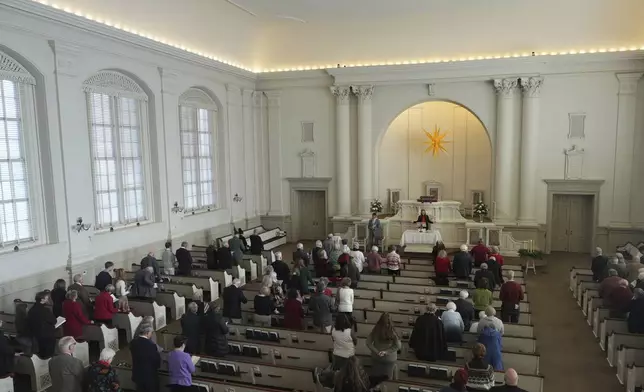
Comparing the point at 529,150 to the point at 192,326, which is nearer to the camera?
the point at 192,326

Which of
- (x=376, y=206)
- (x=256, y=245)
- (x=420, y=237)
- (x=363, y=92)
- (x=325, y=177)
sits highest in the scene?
(x=363, y=92)

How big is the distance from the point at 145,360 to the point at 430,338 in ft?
14.5

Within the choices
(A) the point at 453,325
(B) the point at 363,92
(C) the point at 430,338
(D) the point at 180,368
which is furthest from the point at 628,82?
(D) the point at 180,368

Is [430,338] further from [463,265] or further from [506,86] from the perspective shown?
[506,86]

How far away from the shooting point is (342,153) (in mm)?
20625

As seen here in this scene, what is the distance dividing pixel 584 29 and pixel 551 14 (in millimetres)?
1519

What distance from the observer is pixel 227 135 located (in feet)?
63.8

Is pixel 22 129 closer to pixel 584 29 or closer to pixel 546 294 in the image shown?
pixel 546 294

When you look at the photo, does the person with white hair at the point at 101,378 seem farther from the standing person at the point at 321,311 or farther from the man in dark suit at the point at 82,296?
the man in dark suit at the point at 82,296

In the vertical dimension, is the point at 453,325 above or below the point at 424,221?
below

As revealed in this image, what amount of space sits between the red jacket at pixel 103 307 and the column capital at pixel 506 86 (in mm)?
15545

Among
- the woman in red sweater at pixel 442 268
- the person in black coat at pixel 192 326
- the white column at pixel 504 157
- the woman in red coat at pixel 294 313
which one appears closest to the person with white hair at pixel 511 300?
the woman in red sweater at pixel 442 268

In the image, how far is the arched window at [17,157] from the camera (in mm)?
11102

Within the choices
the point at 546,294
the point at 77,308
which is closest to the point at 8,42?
the point at 77,308
